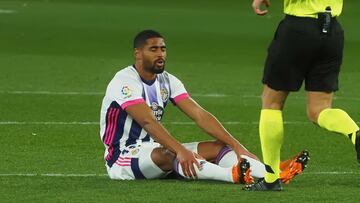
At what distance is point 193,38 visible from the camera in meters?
31.4

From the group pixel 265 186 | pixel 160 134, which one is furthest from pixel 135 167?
pixel 265 186

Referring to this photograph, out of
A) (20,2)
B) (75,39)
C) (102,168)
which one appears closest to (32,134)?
(102,168)

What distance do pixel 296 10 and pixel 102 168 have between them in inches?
107

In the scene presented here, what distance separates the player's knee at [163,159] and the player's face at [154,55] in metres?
0.69

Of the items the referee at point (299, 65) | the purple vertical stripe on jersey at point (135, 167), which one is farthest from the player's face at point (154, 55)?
the referee at point (299, 65)

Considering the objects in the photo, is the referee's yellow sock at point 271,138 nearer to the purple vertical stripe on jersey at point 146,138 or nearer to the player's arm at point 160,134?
the player's arm at point 160,134

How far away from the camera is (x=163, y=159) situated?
11.1m

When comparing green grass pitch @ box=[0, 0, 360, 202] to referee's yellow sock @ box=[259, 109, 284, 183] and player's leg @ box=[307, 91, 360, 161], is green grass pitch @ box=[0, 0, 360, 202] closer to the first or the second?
referee's yellow sock @ box=[259, 109, 284, 183]

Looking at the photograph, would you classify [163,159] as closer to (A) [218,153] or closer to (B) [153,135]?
(B) [153,135]

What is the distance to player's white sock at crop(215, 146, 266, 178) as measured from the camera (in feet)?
36.4

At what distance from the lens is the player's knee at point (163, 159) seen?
36.4 feet

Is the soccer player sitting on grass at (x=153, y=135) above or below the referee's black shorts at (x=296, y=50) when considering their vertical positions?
below

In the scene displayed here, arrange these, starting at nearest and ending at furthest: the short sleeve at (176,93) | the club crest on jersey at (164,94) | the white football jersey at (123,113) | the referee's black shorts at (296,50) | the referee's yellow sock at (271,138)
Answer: the referee's black shorts at (296,50)
the referee's yellow sock at (271,138)
the white football jersey at (123,113)
the club crest on jersey at (164,94)
the short sleeve at (176,93)

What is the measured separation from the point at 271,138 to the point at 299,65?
0.60 meters
